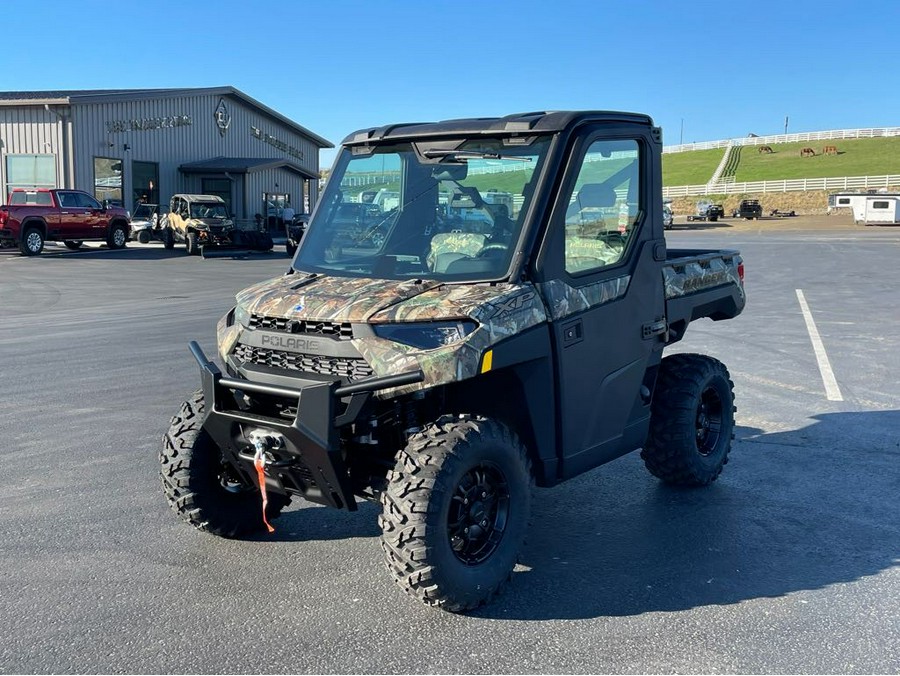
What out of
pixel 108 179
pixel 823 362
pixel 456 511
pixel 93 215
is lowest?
pixel 823 362

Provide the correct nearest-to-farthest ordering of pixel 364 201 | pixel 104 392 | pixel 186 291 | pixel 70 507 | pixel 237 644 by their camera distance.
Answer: pixel 237 644
pixel 364 201
pixel 70 507
pixel 104 392
pixel 186 291

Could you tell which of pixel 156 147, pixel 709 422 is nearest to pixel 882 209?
pixel 156 147

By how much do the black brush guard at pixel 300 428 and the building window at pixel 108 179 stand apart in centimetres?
3311

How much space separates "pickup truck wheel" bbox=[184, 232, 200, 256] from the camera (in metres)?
29.2

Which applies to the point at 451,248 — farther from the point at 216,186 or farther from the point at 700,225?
the point at 700,225

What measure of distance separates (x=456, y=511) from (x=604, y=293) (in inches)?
55.9

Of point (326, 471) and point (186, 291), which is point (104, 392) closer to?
point (326, 471)

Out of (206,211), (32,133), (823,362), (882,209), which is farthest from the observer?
(882,209)

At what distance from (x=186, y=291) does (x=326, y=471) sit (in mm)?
15206

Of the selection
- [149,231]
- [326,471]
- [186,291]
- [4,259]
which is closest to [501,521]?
[326,471]

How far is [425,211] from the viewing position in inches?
183

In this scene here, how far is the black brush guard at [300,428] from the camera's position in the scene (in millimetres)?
3701

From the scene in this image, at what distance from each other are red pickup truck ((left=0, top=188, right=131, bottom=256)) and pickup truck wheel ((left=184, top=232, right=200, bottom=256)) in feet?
9.35

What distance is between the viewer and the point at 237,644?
370cm
